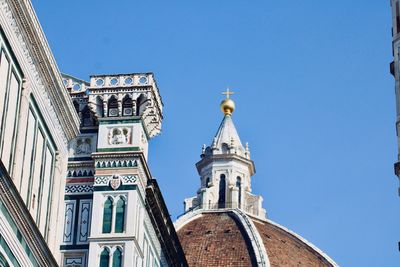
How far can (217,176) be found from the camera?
7925cm

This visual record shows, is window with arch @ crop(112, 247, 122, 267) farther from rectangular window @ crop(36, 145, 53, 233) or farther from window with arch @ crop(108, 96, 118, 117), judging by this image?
rectangular window @ crop(36, 145, 53, 233)

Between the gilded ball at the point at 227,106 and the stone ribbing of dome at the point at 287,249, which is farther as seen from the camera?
the gilded ball at the point at 227,106

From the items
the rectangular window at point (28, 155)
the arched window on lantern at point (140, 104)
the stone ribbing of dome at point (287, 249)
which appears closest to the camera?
the rectangular window at point (28, 155)

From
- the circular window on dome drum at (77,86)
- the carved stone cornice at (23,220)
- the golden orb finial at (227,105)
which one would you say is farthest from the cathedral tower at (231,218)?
the carved stone cornice at (23,220)

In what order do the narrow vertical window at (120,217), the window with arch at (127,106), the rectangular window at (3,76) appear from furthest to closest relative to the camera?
1. the window with arch at (127,106)
2. the narrow vertical window at (120,217)
3. the rectangular window at (3,76)

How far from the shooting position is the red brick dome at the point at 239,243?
73.4 meters

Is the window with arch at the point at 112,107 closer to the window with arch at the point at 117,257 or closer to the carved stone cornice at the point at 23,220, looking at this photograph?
the window with arch at the point at 117,257

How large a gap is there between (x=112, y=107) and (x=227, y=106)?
54808mm

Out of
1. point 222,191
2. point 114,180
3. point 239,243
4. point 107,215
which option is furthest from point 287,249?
point 107,215

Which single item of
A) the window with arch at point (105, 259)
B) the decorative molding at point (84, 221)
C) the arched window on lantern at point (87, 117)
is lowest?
the window with arch at point (105, 259)

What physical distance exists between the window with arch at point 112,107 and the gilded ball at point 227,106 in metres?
54.8

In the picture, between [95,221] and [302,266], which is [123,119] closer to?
[95,221]

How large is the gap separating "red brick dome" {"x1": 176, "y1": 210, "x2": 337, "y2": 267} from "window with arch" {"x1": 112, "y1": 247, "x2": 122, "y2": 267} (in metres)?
49.8

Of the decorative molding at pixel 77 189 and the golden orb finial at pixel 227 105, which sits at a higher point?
the golden orb finial at pixel 227 105
